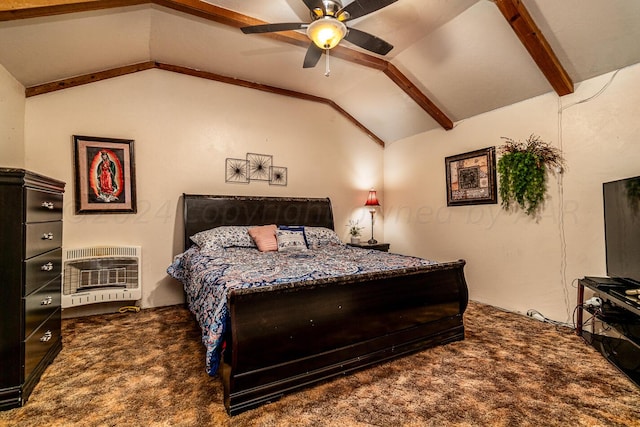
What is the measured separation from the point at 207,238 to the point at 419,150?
3.22m

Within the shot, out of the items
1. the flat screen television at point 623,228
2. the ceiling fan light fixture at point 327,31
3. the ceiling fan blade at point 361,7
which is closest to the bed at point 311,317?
the flat screen television at point 623,228

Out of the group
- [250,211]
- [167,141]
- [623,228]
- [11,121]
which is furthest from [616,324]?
[11,121]

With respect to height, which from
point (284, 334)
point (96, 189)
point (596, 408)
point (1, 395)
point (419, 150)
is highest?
point (419, 150)

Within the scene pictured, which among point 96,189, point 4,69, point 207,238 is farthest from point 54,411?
point 4,69

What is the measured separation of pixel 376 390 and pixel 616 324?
6.09ft

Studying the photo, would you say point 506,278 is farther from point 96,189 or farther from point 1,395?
point 96,189

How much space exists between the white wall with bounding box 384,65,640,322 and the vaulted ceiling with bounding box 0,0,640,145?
0.21 metres

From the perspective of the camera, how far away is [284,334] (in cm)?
178

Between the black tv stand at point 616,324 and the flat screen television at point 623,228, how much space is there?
108mm

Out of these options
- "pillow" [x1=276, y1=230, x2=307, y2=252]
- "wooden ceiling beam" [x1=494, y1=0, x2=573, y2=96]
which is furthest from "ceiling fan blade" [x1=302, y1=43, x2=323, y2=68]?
"pillow" [x1=276, y1=230, x2=307, y2=252]

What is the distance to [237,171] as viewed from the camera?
401cm

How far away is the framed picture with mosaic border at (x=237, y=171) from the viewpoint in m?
3.96

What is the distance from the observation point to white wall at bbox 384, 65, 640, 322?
2648 mm

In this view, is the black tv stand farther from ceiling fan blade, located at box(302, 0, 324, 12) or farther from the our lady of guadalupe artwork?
the our lady of guadalupe artwork
